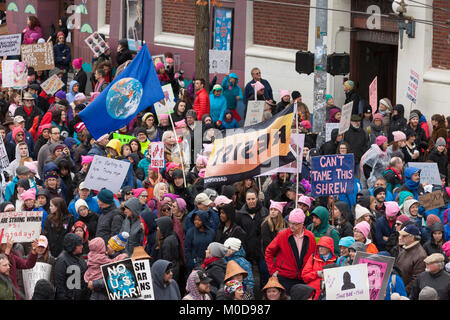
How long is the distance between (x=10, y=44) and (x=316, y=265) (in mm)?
13209

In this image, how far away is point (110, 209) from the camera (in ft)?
42.0

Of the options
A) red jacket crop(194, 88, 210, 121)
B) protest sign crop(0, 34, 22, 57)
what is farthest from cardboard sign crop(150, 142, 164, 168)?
protest sign crop(0, 34, 22, 57)

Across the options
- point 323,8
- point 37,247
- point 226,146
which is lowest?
point 37,247

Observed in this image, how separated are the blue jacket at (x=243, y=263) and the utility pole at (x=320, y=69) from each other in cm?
709

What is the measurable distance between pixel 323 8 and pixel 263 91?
333cm

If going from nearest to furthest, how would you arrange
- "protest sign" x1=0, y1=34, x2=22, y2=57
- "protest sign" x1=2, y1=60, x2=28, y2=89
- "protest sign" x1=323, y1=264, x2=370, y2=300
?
"protest sign" x1=323, y1=264, x2=370, y2=300 → "protest sign" x1=2, y1=60, x2=28, y2=89 → "protest sign" x1=0, y1=34, x2=22, y2=57

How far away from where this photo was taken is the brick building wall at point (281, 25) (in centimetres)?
2412

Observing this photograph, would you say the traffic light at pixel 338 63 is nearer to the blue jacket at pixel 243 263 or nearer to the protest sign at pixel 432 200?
the protest sign at pixel 432 200

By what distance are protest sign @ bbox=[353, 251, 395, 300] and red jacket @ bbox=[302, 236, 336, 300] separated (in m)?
0.78

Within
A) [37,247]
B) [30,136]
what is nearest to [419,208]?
[37,247]

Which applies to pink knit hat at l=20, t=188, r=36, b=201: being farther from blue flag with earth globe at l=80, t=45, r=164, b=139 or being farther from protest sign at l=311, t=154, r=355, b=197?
protest sign at l=311, t=154, r=355, b=197

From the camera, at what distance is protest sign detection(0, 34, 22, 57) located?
74.5 ft

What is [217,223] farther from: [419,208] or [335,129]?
[335,129]

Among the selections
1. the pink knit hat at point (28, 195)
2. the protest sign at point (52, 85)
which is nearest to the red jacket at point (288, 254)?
the pink knit hat at point (28, 195)
